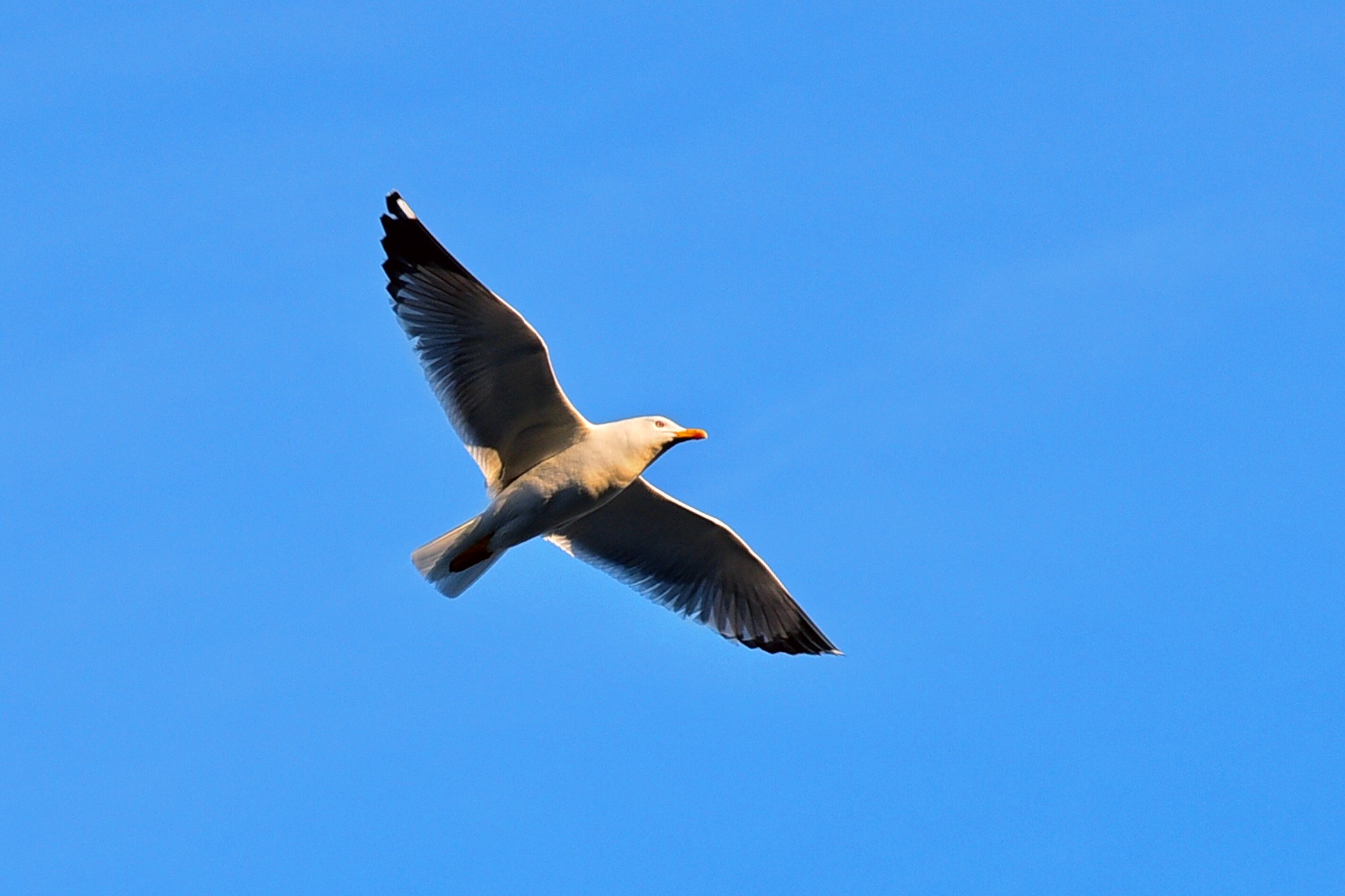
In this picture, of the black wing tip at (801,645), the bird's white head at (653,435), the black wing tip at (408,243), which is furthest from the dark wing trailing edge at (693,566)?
the black wing tip at (408,243)

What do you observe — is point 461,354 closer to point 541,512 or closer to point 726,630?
point 541,512

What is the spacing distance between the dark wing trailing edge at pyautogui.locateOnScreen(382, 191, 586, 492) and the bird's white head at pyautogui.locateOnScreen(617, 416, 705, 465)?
39 centimetres

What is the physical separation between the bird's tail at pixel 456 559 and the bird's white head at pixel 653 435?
127 cm

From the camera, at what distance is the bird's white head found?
48.8 feet

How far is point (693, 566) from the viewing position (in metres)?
16.8

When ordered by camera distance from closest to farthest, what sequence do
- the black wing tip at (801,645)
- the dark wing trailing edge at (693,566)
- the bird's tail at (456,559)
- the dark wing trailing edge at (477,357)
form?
the dark wing trailing edge at (477,357) < the bird's tail at (456,559) < the dark wing trailing edge at (693,566) < the black wing tip at (801,645)

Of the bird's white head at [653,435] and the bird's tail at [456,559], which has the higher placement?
the bird's white head at [653,435]

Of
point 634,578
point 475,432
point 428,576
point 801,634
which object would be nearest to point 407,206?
point 475,432

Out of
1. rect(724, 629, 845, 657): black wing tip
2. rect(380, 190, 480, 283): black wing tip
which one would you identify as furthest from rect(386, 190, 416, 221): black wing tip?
rect(724, 629, 845, 657): black wing tip

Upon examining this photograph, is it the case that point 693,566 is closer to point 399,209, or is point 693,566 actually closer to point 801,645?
point 801,645

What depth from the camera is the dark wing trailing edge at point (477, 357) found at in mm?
14594

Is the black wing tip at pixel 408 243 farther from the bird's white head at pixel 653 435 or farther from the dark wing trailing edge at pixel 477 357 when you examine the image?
the bird's white head at pixel 653 435

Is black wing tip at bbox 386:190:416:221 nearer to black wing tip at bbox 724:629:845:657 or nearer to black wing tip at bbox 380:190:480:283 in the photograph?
black wing tip at bbox 380:190:480:283

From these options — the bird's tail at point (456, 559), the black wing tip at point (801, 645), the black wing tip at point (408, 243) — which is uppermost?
the black wing tip at point (408, 243)
